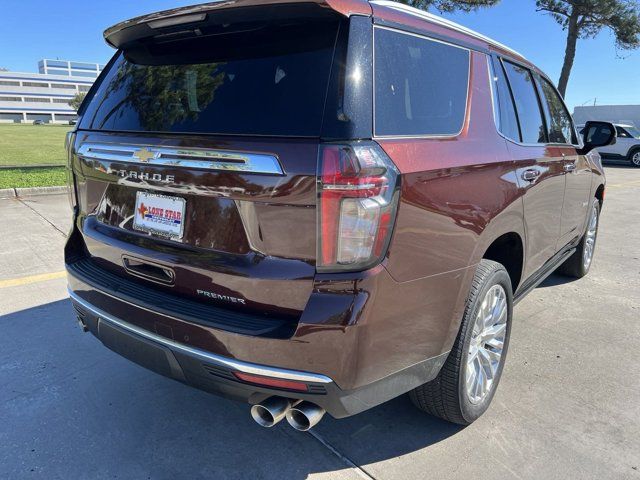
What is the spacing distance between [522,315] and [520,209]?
1797mm

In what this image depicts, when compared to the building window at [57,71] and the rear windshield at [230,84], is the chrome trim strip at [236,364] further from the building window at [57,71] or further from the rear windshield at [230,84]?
the building window at [57,71]

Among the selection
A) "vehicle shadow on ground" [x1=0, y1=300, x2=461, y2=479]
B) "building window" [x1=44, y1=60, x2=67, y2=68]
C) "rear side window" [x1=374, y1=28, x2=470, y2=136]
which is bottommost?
"vehicle shadow on ground" [x1=0, y1=300, x2=461, y2=479]

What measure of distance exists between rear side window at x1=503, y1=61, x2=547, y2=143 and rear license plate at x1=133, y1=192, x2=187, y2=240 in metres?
2.14

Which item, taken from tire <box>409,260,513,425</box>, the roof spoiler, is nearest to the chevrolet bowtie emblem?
the roof spoiler

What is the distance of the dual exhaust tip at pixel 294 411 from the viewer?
198 cm

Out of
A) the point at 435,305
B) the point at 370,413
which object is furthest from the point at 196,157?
the point at 370,413

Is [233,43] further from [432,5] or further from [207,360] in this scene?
[432,5]

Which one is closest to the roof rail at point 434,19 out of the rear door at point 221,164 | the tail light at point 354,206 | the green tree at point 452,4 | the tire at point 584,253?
the rear door at point 221,164

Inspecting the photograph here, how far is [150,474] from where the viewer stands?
7.63 feet

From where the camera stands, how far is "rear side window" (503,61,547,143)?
10.4 ft

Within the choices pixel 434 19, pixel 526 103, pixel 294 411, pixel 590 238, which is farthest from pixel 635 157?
pixel 294 411

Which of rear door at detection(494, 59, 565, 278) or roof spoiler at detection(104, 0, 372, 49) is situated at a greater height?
roof spoiler at detection(104, 0, 372, 49)

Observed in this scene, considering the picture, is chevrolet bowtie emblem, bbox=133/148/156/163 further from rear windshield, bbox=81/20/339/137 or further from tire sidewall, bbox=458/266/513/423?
tire sidewall, bbox=458/266/513/423

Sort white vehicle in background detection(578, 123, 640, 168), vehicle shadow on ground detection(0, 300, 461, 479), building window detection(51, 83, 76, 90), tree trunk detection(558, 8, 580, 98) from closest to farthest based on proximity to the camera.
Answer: vehicle shadow on ground detection(0, 300, 461, 479), white vehicle in background detection(578, 123, 640, 168), tree trunk detection(558, 8, 580, 98), building window detection(51, 83, 76, 90)
